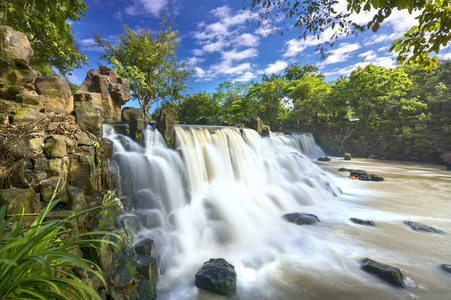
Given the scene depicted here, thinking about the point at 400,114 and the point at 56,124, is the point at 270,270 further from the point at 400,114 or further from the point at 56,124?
the point at 400,114

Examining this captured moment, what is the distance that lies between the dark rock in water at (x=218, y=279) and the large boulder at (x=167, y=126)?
4.99 metres

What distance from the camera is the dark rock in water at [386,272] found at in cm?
298

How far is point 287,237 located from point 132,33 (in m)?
20.4

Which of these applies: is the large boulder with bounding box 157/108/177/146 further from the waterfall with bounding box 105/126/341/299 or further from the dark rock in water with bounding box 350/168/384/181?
the dark rock in water with bounding box 350/168/384/181

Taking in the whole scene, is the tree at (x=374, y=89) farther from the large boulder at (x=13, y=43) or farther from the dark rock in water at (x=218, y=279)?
the large boulder at (x=13, y=43)

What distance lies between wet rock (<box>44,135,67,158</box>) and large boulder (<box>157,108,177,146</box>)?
414 centimetres

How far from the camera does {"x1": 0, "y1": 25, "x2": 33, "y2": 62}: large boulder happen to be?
3516 mm

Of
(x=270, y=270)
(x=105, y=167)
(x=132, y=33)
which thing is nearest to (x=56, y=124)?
(x=105, y=167)

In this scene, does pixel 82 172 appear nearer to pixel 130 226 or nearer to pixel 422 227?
pixel 130 226

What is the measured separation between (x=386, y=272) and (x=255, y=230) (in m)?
2.88

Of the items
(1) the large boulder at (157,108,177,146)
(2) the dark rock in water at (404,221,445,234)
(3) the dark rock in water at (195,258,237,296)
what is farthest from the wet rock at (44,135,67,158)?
(2) the dark rock in water at (404,221,445,234)

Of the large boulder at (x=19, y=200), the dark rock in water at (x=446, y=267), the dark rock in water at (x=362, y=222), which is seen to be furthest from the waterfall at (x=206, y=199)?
the dark rock in water at (x=446, y=267)

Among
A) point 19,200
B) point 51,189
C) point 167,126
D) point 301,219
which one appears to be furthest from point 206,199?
point 19,200

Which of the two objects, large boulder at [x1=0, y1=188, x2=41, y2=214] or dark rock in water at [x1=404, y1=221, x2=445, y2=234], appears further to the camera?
dark rock in water at [x1=404, y1=221, x2=445, y2=234]
